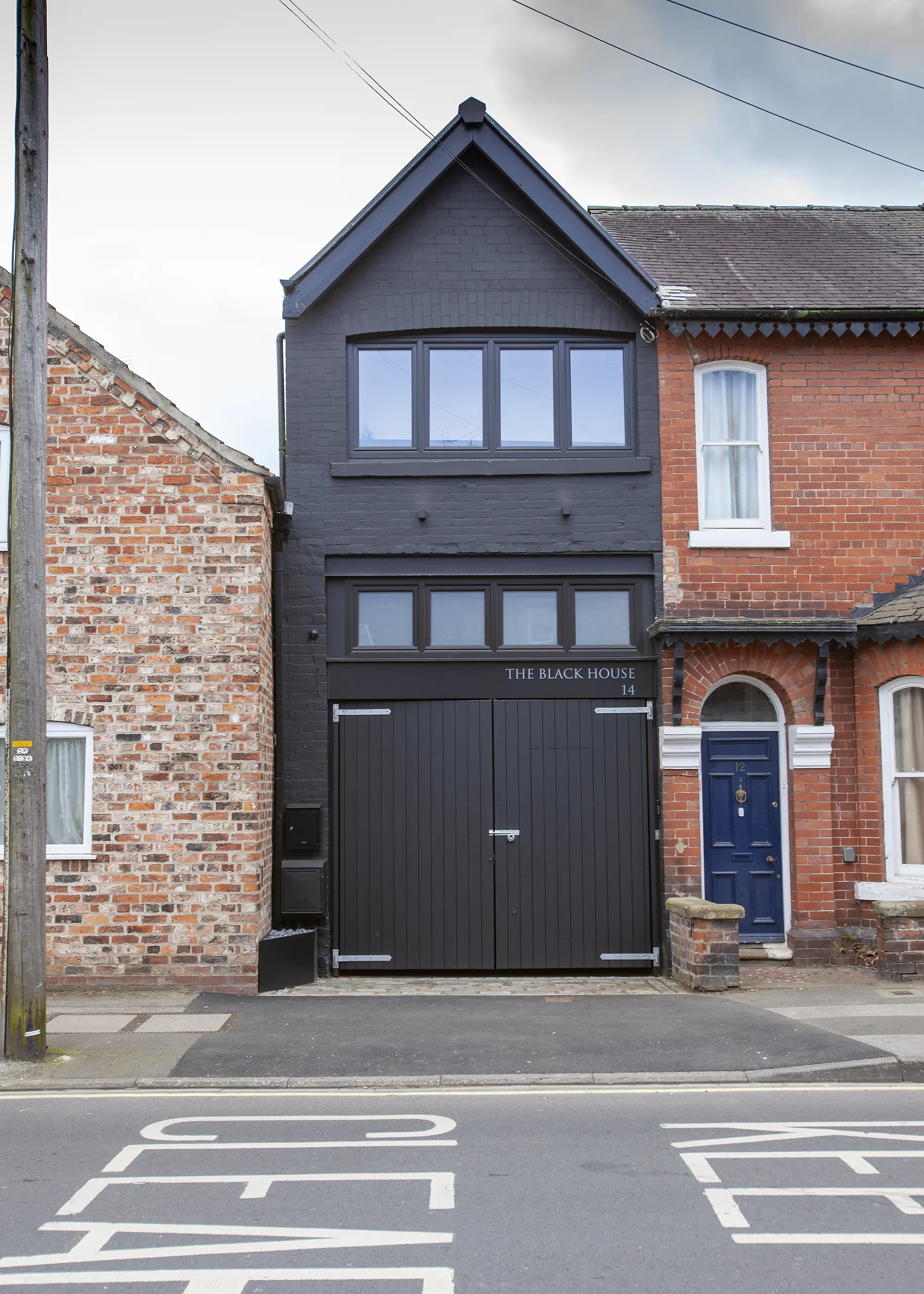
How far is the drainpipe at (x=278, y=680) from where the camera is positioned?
460 inches

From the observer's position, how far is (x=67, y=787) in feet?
35.6

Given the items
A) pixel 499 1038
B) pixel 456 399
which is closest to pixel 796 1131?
pixel 499 1038

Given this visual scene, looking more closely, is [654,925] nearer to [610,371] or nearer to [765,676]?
[765,676]

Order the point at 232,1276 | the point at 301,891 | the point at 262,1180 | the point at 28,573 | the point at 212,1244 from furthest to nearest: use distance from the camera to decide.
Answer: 1. the point at 301,891
2. the point at 28,573
3. the point at 262,1180
4. the point at 212,1244
5. the point at 232,1276

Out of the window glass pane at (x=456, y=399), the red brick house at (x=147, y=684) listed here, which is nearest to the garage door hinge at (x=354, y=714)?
the red brick house at (x=147, y=684)

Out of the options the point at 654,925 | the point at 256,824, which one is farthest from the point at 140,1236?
the point at 654,925

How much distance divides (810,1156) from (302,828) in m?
6.53

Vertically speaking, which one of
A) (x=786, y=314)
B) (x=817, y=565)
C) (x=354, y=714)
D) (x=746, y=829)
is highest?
(x=786, y=314)

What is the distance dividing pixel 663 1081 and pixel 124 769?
5528 millimetres

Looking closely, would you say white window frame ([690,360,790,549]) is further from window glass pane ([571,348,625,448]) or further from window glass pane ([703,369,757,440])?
window glass pane ([571,348,625,448])

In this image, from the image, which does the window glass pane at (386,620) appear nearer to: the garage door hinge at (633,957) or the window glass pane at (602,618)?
the window glass pane at (602,618)

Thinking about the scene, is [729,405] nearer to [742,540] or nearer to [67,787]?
[742,540]

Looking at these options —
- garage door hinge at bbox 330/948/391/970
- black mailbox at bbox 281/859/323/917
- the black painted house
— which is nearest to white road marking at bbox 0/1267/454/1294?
black mailbox at bbox 281/859/323/917

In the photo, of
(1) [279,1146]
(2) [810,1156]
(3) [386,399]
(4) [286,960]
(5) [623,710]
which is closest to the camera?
(2) [810,1156]
